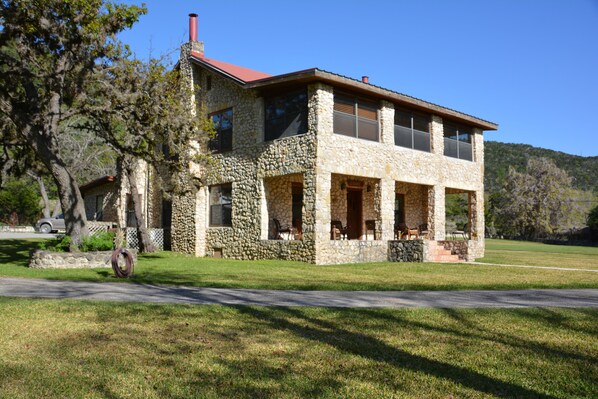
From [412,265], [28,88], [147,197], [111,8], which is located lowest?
[412,265]

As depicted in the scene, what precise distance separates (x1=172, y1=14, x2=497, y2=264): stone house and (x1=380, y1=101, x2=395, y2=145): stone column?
54 mm

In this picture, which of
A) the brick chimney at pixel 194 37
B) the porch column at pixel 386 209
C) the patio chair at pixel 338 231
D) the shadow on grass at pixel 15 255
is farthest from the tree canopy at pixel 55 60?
the porch column at pixel 386 209

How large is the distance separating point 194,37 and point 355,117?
9134 millimetres

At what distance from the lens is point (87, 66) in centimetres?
1455

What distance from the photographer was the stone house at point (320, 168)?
690 inches

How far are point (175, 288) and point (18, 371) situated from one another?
5.61 m

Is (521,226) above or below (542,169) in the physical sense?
below

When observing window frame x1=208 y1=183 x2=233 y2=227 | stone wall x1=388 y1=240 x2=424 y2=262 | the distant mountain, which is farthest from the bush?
the distant mountain

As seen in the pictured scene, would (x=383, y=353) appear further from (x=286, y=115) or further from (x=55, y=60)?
(x=286, y=115)

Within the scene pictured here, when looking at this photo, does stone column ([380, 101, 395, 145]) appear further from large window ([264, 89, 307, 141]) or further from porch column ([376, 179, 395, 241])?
large window ([264, 89, 307, 141])

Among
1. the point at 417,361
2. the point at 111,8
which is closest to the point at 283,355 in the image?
the point at 417,361

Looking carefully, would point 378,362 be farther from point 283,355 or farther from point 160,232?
point 160,232

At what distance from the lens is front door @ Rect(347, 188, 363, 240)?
22078 mm

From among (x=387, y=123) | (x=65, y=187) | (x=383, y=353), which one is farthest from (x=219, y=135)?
(x=383, y=353)
